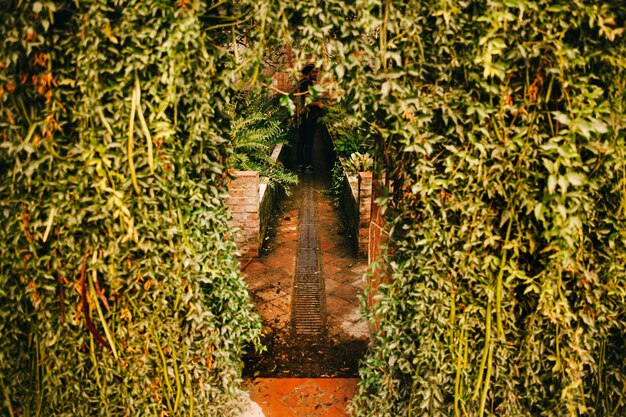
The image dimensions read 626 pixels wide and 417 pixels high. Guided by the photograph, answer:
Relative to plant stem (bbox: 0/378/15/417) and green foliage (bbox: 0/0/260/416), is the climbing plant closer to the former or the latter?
green foliage (bbox: 0/0/260/416)

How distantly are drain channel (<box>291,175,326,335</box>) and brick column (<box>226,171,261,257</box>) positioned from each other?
602 millimetres

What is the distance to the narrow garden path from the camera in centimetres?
323

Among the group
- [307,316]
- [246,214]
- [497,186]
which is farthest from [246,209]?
[497,186]

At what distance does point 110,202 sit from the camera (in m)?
2.07

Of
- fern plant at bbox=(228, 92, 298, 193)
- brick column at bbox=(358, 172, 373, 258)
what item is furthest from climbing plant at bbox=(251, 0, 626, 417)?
fern plant at bbox=(228, 92, 298, 193)

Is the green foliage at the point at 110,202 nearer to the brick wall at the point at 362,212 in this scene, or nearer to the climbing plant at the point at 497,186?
the climbing plant at the point at 497,186

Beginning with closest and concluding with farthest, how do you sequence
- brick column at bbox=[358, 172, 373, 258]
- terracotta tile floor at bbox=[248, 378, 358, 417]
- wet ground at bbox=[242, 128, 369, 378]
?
terracotta tile floor at bbox=[248, 378, 358, 417] < wet ground at bbox=[242, 128, 369, 378] < brick column at bbox=[358, 172, 373, 258]

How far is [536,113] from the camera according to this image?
205cm

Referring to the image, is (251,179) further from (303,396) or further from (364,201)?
(303,396)

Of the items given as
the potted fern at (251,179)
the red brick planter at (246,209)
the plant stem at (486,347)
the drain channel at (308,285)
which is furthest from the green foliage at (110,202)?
the red brick planter at (246,209)

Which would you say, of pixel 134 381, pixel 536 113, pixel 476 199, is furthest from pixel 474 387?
pixel 134 381

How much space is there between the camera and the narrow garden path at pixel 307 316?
3.23 meters

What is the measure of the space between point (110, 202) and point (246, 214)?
3.30m

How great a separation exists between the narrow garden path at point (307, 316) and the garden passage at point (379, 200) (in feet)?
2.62
